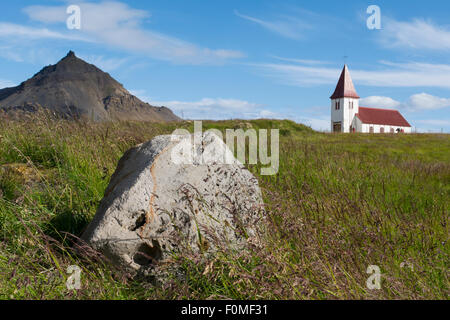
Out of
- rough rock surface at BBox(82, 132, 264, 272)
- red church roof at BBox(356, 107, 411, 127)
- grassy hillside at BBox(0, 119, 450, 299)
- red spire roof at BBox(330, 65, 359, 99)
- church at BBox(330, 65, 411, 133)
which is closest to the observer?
grassy hillside at BBox(0, 119, 450, 299)

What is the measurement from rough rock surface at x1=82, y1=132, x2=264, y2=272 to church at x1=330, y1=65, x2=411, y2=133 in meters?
53.4

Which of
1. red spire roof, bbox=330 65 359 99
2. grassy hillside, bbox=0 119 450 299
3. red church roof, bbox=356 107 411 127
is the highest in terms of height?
red spire roof, bbox=330 65 359 99

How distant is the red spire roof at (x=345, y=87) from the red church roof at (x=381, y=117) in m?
3.53

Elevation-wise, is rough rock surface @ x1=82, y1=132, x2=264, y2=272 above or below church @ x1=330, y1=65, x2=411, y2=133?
below

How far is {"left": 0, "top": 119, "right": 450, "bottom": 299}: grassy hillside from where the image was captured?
251 cm

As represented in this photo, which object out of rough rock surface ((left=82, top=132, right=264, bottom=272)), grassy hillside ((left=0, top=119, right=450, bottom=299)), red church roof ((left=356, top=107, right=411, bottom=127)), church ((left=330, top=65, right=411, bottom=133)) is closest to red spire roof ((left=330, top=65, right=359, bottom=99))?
church ((left=330, top=65, right=411, bottom=133))

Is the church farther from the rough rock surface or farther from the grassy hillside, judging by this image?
the rough rock surface

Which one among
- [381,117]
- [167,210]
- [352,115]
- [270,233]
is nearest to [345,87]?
[352,115]

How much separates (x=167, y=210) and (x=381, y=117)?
61.0 m

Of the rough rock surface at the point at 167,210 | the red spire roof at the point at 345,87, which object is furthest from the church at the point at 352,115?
the rough rock surface at the point at 167,210

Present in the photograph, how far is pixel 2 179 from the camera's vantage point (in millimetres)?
5633

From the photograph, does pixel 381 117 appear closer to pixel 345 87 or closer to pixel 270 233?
pixel 345 87

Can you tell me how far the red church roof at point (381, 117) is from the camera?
184 feet

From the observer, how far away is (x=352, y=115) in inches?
2176
